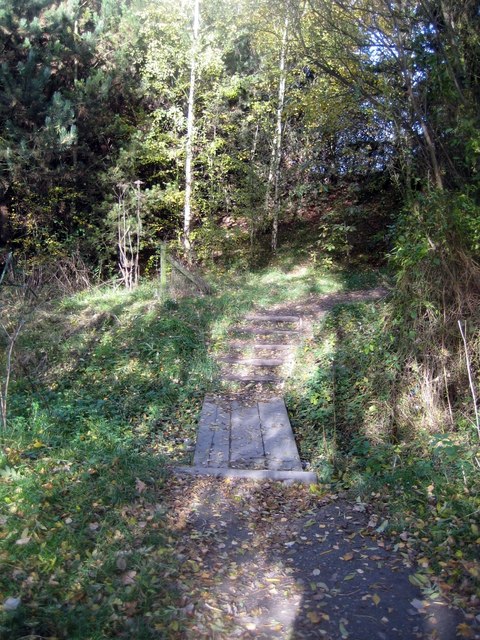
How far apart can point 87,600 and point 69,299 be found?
768cm

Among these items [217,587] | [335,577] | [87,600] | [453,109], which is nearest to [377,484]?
[335,577]

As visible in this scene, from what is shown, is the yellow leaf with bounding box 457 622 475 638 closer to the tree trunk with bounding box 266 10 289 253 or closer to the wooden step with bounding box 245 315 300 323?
the wooden step with bounding box 245 315 300 323

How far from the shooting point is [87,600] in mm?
2930

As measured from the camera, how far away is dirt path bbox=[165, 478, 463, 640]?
119 inches

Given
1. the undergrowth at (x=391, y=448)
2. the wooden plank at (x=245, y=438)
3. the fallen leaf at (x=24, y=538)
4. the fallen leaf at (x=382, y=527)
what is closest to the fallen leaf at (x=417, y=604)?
the undergrowth at (x=391, y=448)

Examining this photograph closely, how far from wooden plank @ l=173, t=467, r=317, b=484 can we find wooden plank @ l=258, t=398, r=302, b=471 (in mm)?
143

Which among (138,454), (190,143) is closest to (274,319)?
(138,454)

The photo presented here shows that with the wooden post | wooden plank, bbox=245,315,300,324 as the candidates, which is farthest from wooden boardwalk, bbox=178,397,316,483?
the wooden post

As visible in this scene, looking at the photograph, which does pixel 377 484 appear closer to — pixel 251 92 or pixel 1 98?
pixel 1 98

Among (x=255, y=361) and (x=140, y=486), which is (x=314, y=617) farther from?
(x=255, y=361)

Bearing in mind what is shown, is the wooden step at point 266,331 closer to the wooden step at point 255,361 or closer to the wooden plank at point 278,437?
the wooden step at point 255,361

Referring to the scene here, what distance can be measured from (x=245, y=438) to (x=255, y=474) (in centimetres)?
75

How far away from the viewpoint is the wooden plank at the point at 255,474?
4.67m

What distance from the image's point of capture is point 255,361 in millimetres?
7402
